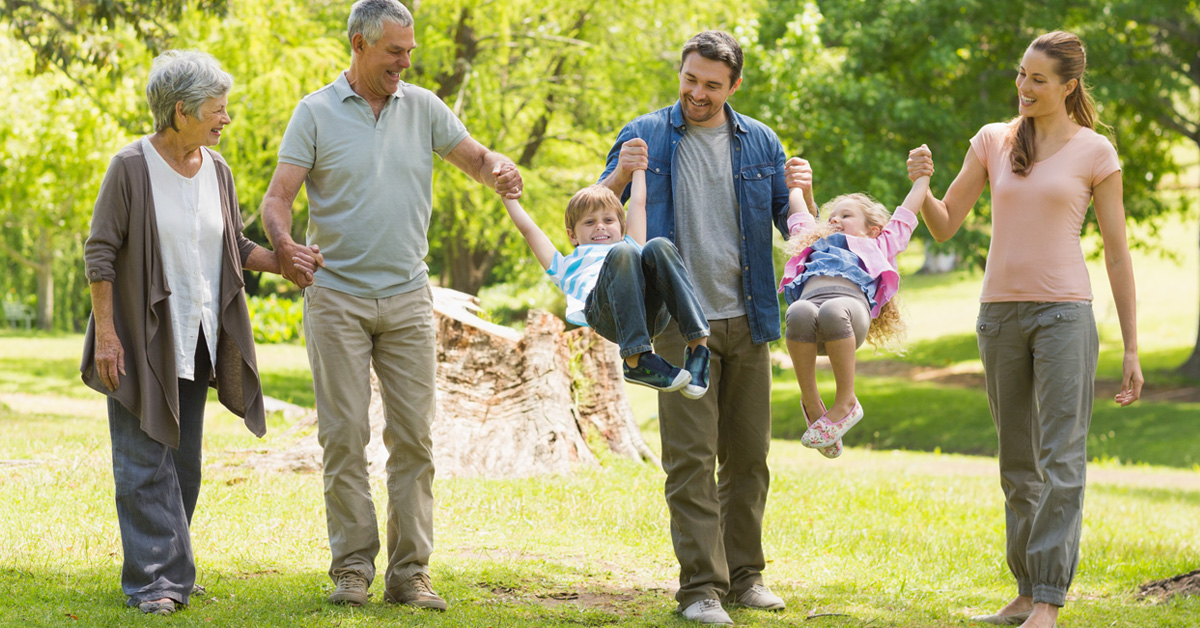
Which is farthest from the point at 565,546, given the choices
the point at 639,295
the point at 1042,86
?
the point at 1042,86

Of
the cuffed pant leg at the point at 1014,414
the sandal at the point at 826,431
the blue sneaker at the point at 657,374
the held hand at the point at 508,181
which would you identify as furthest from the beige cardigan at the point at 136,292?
the cuffed pant leg at the point at 1014,414

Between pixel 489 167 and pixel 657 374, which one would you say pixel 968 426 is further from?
pixel 657 374

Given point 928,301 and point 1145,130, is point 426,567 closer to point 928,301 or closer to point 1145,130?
point 1145,130

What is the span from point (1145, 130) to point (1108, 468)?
769 centimetres

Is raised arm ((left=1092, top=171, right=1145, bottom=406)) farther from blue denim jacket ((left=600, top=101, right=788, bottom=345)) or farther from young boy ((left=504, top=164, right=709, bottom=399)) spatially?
young boy ((left=504, top=164, right=709, bottom=399))

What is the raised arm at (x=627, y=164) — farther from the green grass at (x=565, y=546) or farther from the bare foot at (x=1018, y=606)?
the bare foot at (x=1018, y=606)

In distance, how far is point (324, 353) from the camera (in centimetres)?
427

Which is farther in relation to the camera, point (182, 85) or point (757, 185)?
point (757, 185)

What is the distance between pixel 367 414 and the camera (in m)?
4.35

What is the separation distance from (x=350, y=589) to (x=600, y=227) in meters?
1.76

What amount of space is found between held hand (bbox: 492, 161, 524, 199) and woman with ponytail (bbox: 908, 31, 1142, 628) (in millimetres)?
1691

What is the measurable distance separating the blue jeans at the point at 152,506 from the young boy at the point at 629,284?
1495 millimetres

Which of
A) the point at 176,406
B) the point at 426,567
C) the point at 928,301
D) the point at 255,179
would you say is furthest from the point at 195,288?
the point at 928,301

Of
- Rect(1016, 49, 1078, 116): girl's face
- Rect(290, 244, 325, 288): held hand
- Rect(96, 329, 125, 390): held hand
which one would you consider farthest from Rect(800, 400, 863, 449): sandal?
Rect(96, 329, 125, 390): held hand
